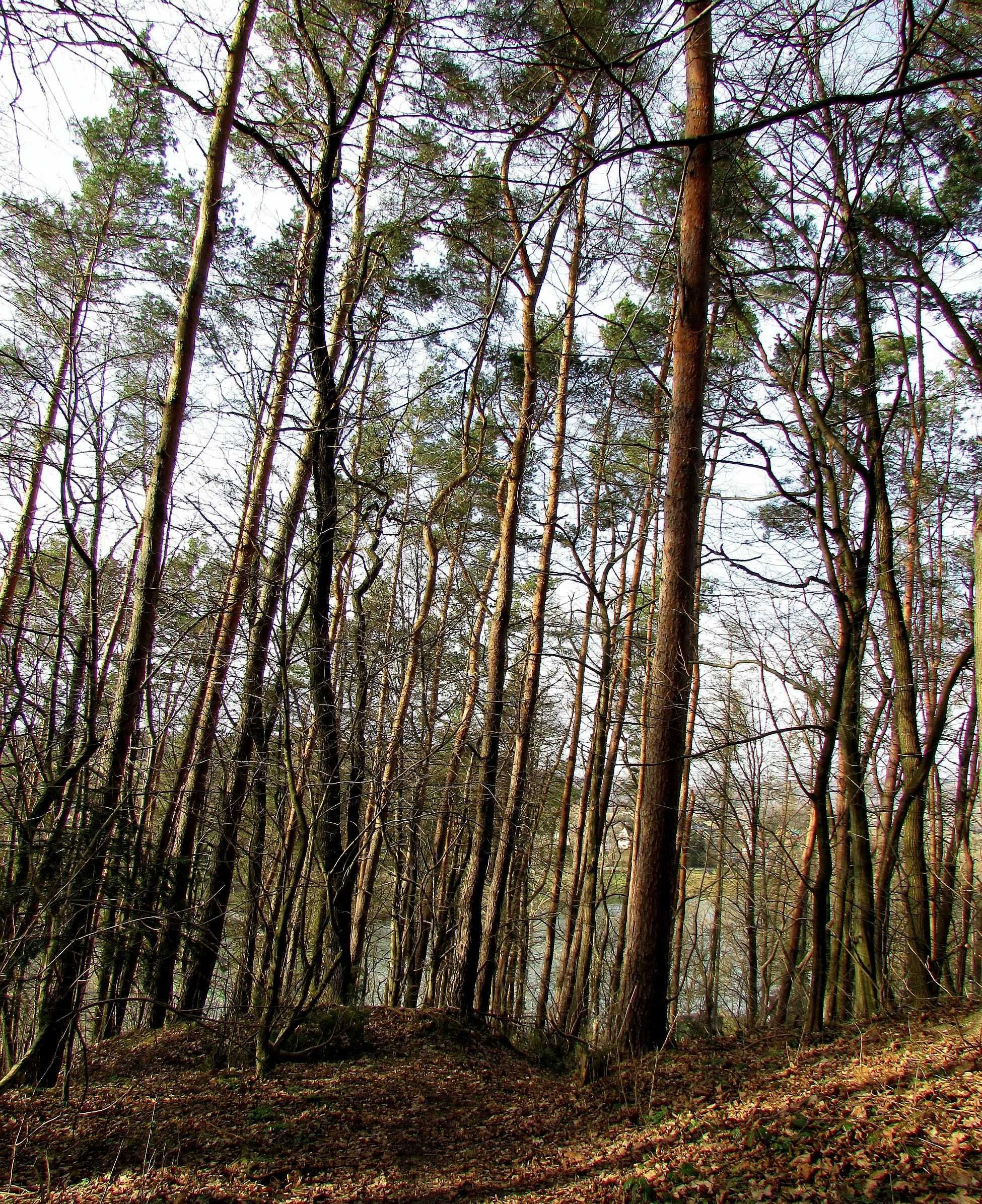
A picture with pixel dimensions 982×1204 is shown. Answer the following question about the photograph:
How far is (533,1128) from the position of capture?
350cm

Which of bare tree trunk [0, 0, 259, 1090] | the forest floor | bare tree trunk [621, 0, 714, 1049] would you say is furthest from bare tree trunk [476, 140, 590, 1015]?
bare tree trunk [0, 0, 259, 1090]

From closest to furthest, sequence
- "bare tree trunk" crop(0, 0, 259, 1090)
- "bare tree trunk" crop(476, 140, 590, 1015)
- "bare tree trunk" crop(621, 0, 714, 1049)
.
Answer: "bare tree trunk" crop(0, 0, 259, 1090) < "bare tree trunk" crop(621, 0, 714, 1049) < "bare tree trunk" crop(476, 140, 590, 1015)

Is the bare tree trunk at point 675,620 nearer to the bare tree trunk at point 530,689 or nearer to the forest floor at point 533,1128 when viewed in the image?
the forest floor at point 533,1128

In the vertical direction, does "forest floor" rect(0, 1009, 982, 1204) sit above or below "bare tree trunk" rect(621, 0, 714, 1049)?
below

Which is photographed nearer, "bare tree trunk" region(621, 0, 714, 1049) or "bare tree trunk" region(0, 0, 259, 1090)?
"bare tree trunk" region(0, 0, 259, 1090)

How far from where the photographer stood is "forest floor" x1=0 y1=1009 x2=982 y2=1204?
7.06 ft

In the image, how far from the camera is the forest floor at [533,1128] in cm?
215

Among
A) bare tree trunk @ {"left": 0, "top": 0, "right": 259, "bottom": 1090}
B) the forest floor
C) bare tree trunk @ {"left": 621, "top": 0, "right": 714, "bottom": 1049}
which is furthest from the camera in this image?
bare tree trunk @ {"left": 621, "top": 0, "right": 714, "bottom": 1049}

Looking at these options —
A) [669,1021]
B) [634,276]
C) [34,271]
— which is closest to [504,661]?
[669,1021]

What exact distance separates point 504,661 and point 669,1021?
325cm

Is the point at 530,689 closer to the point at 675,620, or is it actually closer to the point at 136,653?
the point at 675,620

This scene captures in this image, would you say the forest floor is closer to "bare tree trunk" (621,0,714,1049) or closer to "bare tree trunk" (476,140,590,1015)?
"bare tree trunk" (621,0,714,1049)

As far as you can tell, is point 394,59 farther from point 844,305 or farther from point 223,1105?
point 223,1105

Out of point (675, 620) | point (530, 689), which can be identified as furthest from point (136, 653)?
point (530, 689)
